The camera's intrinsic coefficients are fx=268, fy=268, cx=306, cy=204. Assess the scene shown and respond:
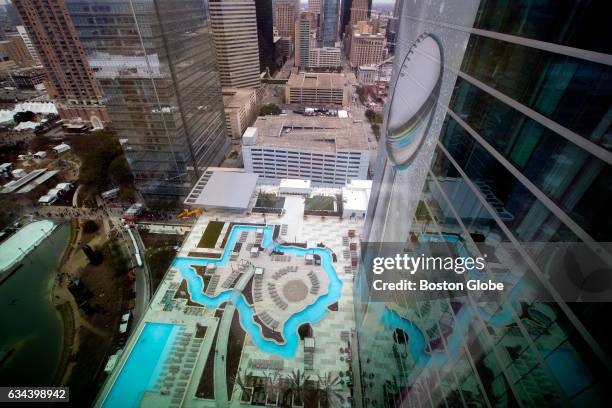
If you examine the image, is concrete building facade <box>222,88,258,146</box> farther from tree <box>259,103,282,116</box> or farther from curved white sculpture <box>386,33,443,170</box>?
curved white sculpture <box>386,33,443,170</box>

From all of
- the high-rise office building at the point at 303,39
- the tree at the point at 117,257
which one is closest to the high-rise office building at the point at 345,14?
the high-rise office building at the point at 303,39

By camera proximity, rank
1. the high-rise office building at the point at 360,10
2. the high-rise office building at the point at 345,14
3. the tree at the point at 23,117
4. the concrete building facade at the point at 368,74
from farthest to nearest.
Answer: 1. the high-rise office building at the point at 345,14
2. the high-rise office building at the point at 360,10
3. the concrete building facade at the point at 368,74
4. the tree at the point at 23,117

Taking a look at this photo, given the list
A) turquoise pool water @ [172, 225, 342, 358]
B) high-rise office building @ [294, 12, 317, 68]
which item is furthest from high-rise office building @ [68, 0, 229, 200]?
high-rise office building @ [294, 12, 317, 68]

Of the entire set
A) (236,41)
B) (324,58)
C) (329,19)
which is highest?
(329,19)

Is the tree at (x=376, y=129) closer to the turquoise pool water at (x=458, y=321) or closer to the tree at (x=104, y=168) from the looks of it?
the tree at (x=104, y=168)

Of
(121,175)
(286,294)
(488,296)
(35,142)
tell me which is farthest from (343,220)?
(35,142)

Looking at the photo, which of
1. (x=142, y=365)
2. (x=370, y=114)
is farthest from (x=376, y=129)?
(x=142, y=365)

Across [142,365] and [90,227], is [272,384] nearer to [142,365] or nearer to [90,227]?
[142,365]
